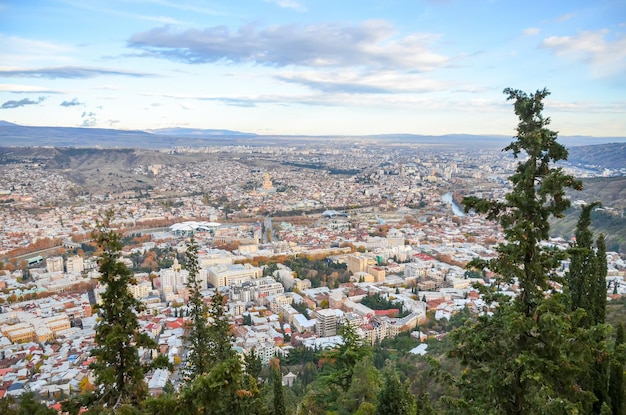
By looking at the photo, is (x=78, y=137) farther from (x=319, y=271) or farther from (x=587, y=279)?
(x=587, y=279)

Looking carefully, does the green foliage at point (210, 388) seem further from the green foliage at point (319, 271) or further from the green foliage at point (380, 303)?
the green foliage at point (319, 271)

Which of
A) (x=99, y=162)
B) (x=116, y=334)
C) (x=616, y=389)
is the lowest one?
(x=99, y=162)

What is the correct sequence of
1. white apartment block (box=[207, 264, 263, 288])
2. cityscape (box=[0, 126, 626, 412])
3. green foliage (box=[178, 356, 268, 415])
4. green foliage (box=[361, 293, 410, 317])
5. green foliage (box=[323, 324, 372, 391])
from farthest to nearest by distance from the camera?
1. white apartment block (box=[207, 264, 263, 288])
2. green foliage (box=[361, 293, 410, 317])
3. cityscape (box=[0, 126, 626, 412])
4. green foliage (box=[323, 324, 372, 391])
5. green foliage (box=[178, 356, 268, 415])

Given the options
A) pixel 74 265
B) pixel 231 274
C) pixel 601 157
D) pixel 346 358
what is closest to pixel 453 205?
pixel 231 274

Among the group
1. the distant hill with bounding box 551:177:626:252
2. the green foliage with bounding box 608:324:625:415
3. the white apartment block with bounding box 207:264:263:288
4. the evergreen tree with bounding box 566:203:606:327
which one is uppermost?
the evergreen tree with bounding box 566:203:606:327

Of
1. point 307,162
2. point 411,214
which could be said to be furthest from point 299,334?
point 307,162

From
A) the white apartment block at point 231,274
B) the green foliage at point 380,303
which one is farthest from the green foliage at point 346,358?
the white apartment block at point 231,274

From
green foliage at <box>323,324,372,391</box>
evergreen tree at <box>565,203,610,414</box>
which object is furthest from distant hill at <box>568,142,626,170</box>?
green foliage at <box>323,324,372,391</box>

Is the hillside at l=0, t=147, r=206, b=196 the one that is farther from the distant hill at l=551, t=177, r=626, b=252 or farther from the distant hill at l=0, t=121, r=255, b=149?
the distant hill at l=551, t=177, r=626, b=252
